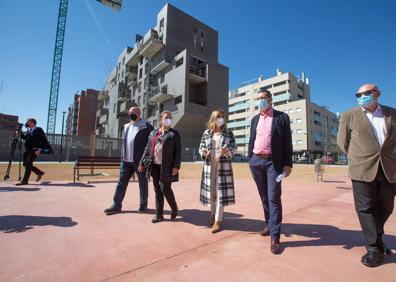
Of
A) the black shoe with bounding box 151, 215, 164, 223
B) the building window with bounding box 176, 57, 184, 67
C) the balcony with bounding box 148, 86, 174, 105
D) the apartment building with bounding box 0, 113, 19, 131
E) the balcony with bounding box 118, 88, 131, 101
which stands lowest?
the black shoe with bounding box 151, 215, 164, 223

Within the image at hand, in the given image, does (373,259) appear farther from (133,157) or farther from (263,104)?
(133,157)

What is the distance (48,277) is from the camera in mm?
1951

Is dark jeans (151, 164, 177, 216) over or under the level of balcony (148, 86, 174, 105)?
under

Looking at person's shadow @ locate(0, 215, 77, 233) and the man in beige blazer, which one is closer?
the man in beige blazer

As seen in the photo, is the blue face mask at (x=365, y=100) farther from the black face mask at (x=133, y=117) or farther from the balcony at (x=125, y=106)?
the balcony at (x=125, y=106)

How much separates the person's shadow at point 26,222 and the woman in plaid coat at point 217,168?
2089mm

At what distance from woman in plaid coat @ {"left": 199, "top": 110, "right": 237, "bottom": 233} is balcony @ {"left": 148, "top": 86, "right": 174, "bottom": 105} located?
35.3m

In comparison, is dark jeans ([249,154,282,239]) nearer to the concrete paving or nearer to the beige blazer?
the concrete paving

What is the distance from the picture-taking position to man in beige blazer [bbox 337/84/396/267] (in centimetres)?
230

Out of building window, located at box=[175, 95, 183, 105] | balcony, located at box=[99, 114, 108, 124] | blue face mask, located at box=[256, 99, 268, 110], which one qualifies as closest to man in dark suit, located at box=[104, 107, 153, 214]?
blue face mask, located at box=[256, 99, 268, 110]

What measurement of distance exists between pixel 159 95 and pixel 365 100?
122ft

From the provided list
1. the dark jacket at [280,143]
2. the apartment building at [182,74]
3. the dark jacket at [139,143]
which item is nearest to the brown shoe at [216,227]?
Answer: the dark jacket at [280,143]

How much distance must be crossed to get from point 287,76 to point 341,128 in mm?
67952

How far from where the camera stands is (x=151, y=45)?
1550 inches
